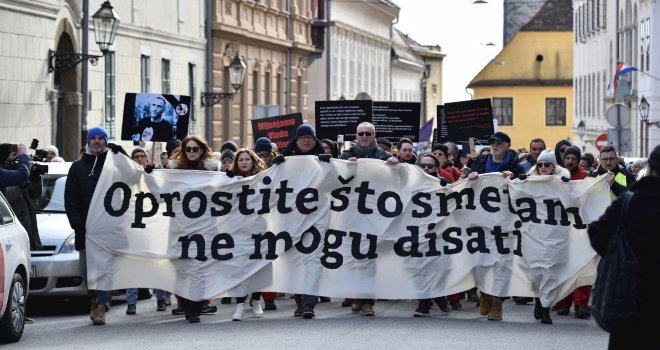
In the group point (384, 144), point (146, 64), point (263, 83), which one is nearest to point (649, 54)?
point (263, 83)

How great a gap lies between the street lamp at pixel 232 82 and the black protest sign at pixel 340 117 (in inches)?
539

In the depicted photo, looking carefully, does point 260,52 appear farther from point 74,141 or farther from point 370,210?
point 370,210

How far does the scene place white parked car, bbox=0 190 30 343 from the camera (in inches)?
516

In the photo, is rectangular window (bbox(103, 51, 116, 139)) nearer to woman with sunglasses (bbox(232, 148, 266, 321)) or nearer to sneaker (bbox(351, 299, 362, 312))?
woman with sunglasses (bbox(232, 148, 266, 321))

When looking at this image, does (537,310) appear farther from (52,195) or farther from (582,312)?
(52,195)

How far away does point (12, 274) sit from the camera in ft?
43.8

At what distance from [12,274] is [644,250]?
6126 mm

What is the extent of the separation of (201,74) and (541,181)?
2561 centimetres

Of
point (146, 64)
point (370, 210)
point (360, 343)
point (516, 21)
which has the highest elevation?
point (516, 21)

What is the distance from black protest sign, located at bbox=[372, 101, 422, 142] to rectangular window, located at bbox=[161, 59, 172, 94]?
14.1m

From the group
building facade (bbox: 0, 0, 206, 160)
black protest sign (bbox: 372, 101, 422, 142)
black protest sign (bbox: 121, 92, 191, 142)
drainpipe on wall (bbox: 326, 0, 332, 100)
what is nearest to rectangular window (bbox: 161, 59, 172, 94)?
building facade (bbox: 0, 0, 206, 160)

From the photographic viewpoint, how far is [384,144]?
20625 millimetres

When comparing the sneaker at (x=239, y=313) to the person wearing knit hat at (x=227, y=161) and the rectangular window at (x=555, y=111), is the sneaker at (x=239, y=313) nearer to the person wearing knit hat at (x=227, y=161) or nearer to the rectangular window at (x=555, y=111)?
the person wearing knit hat at (x=227, y=161)

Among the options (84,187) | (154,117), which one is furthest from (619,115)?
(84,187)
